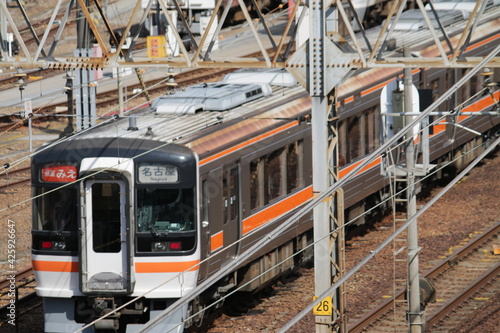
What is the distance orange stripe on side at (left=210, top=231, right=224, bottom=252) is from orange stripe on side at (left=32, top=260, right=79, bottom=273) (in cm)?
160

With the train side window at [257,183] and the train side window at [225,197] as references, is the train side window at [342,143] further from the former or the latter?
the train side window at [225,197]

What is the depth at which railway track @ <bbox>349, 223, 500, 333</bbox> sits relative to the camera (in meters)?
13.4

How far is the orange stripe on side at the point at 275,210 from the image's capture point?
13227 mm

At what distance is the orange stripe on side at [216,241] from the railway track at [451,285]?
203 centimetres

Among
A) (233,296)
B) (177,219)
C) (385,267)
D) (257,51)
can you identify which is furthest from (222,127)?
(257,51)

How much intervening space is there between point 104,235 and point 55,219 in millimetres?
→ 700

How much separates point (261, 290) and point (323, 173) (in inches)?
214

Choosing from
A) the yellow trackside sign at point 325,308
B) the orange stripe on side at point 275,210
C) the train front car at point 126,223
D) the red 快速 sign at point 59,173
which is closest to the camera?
the yellow trackside sign at point 325,308

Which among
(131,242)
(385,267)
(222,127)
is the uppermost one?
(222,127)

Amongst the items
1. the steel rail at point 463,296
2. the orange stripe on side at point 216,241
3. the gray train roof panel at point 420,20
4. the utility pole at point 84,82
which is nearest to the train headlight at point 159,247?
the orange stripe on side at point 216,241

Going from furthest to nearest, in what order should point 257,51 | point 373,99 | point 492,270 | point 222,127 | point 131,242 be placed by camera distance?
1. point 257,51
2. point 373,99
3. point 492,270
4. point 222,127
5. point 131,242

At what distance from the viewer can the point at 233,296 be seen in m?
14.0

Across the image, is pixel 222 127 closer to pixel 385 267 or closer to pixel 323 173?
pixel 323 173

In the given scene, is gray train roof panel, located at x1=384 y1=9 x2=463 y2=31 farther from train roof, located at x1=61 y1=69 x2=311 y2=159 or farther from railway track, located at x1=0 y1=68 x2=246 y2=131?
train roof, located at x1=61 y1=69 x2=311 y2=159
